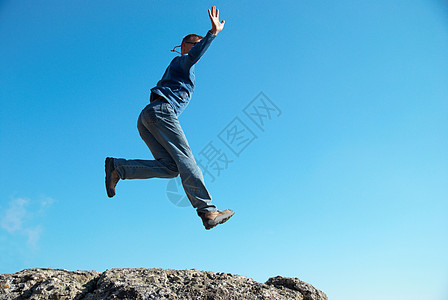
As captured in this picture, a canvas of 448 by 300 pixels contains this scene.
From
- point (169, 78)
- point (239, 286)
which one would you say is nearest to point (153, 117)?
point (169, 78)

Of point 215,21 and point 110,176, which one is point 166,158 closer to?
point 110,176

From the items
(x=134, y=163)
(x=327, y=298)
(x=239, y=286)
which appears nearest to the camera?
(x=239, y=286)

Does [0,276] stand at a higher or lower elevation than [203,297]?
higher

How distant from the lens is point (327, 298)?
389 cm

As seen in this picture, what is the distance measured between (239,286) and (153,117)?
7.89 ft

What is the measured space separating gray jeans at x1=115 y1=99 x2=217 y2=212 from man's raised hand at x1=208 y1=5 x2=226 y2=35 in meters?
1.18

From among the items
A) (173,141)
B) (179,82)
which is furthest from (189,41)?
(173,141)

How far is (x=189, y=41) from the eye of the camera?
5.22m

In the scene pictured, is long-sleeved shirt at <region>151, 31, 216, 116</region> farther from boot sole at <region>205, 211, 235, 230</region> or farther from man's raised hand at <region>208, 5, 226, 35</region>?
boot sole at <region>205, 211, 235, 230</region>

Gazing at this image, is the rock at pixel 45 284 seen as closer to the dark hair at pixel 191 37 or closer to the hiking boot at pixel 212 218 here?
the hiking boot at pixel 212 218

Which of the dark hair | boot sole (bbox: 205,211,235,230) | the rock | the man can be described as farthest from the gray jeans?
the rock

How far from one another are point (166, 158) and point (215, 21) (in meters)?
1.96

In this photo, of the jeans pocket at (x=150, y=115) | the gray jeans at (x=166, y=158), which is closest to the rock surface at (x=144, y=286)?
the gray jeans at (x=166, y=158)

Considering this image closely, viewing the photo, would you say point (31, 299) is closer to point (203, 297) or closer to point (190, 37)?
point (203, 297)
